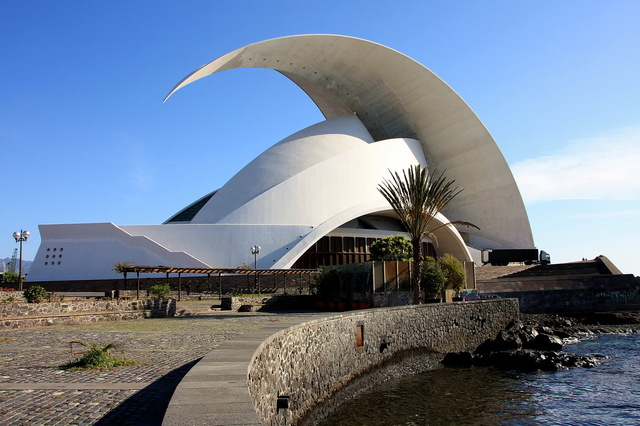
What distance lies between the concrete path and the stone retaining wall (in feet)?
0.98

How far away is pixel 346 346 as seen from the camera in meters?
11.2

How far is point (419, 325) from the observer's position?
15.3 metres

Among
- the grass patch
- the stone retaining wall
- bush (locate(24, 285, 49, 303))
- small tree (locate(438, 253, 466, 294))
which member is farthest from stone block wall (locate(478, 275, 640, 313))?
the grass patch

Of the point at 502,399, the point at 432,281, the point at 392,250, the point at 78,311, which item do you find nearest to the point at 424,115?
the point at 392,250

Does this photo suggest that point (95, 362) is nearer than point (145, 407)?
No

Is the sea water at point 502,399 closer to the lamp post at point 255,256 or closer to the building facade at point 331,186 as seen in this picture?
the lamp post at point 255,256

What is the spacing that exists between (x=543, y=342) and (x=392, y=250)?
802 cm

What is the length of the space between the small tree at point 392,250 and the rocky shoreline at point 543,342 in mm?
5911

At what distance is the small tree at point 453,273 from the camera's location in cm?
2089

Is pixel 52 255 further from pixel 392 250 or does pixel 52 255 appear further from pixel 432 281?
pixel 432 281

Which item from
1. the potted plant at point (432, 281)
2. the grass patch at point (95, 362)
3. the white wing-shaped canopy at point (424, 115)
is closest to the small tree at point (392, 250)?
the potted plant at point (432, 281)

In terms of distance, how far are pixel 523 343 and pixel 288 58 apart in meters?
28.2

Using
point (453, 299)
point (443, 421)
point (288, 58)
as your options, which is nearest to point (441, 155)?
point (288, 58)

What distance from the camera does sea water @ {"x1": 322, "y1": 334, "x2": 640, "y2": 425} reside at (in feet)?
32.5
